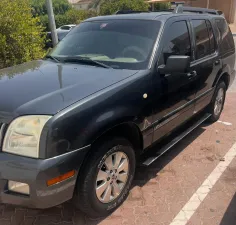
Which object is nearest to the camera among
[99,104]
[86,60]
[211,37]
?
[99,104]

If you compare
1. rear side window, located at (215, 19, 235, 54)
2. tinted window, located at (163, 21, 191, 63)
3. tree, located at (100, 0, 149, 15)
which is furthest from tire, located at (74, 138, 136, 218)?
tree, located at (100, 0, 149, 15)

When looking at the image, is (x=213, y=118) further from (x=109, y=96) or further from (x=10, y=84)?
(x=10, y=84)

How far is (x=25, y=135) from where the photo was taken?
2.23 m

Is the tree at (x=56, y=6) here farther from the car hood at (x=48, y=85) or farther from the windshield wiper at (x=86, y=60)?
the car hood at (x=48, y=85)

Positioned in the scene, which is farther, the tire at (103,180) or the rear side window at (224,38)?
the rear side window at (224,38)

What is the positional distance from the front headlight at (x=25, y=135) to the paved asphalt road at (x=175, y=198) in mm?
974

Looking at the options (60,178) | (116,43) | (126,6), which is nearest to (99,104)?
(60,178)

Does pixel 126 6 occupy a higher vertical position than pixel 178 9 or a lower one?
lower

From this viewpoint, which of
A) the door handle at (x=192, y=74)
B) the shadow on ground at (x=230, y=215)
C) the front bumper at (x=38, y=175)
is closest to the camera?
the front bumper at (x=38, y=175)

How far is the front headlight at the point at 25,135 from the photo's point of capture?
7.25ft

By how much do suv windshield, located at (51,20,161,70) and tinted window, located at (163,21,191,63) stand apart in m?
0.20

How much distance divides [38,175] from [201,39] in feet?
10.2

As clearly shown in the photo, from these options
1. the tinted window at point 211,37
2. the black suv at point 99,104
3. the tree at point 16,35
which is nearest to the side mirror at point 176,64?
the black suv at point 99,104

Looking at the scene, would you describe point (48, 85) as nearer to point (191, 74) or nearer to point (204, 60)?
point (191, 74)
